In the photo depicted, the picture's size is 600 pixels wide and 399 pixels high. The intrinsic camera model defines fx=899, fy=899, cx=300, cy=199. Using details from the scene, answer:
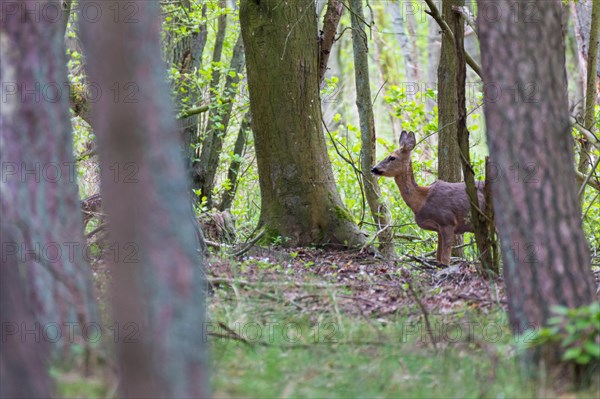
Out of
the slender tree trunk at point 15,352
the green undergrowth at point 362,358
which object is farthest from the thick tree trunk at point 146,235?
the green undergrowth at point 362,358

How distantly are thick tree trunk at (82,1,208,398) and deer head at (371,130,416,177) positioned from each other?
24.9 feet

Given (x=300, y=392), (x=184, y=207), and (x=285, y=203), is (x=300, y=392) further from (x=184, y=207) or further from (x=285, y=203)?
(x=285, y=203)

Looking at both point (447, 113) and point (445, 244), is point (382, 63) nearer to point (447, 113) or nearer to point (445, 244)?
point (447, 113)

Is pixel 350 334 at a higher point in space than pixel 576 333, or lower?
lower

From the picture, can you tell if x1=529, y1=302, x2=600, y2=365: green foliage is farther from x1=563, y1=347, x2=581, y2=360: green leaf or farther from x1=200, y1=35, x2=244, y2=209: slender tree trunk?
x1=200, y1=35, x2=244, y2=209: slender tree trunk

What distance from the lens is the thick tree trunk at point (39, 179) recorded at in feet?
16.9

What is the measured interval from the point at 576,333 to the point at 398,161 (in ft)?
22.3

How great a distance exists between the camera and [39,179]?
5.15m

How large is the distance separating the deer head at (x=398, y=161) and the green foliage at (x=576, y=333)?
20.9 feet

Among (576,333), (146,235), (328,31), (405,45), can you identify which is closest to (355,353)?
(576,333)

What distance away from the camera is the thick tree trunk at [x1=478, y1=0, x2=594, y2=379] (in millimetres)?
5113

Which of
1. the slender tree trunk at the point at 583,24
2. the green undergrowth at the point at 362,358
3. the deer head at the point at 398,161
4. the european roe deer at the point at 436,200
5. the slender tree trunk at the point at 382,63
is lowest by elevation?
the green undergrowth at the point at 362,358

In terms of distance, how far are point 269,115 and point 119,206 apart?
6507 mm

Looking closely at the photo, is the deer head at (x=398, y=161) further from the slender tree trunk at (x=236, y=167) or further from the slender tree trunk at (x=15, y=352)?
the slender tree trunk at (x=15, y=352)
